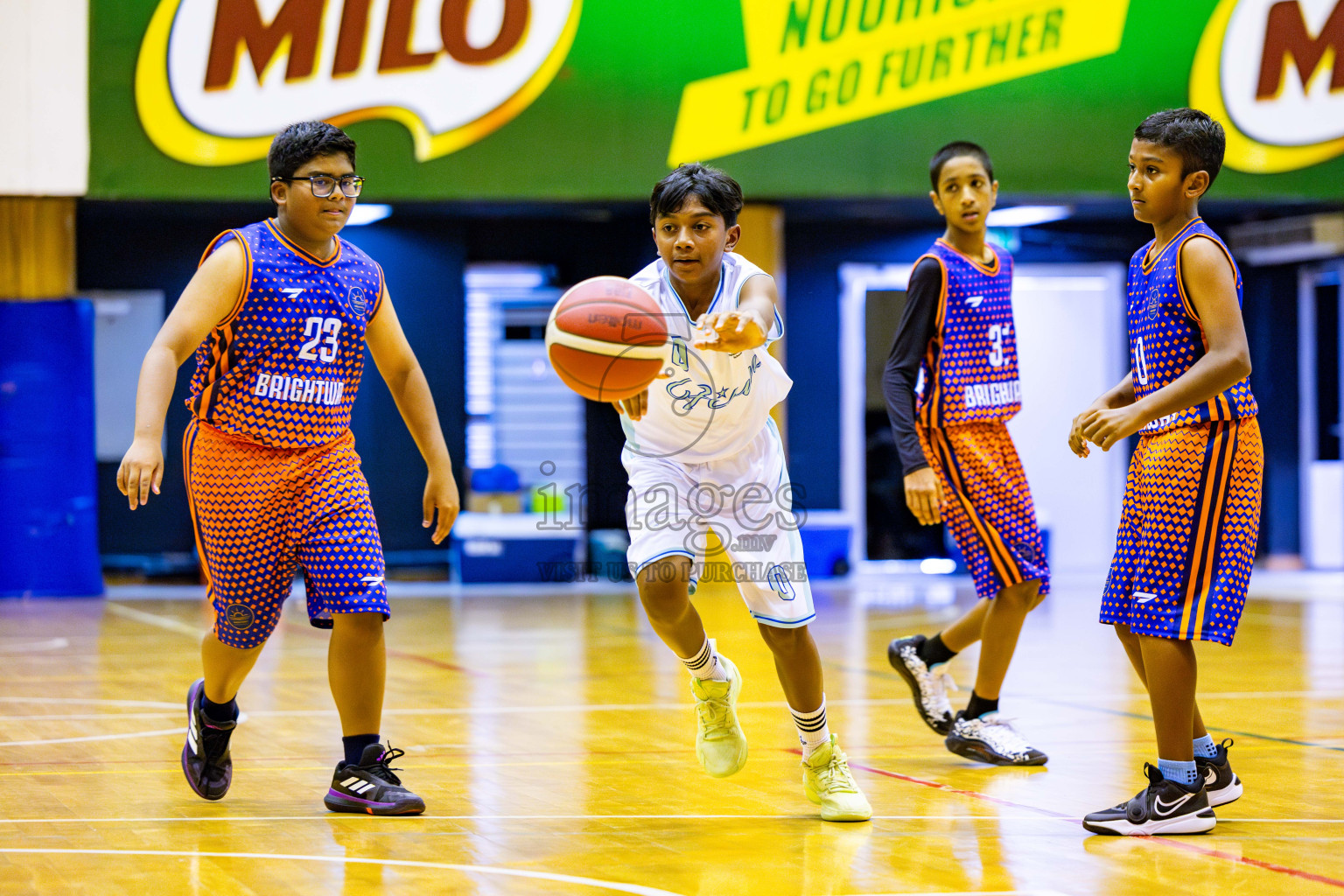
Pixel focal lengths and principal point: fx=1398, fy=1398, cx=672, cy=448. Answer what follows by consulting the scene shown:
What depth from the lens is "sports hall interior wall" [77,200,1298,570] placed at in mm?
12117

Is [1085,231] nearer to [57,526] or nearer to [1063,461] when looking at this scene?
[1063,461]

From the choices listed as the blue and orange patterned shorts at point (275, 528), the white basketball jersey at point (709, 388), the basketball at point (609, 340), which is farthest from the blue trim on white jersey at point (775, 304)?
the blue and orange patterned shorts at point (275, 528)

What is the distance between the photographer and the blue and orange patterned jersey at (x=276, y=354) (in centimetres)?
357

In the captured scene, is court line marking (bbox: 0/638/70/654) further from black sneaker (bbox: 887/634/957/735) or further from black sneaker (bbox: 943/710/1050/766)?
black sneaker (bbox: 943/710/1050/766)

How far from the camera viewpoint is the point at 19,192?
996cm

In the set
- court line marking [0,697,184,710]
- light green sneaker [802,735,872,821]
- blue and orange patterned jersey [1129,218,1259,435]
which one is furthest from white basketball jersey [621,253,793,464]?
court line marking [0,697,184,710]

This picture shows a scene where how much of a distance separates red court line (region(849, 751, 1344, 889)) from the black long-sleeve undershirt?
106cm

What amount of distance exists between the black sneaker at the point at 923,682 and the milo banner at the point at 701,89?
6.49 m

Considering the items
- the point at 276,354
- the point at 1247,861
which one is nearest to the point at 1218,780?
the point at 1247,861

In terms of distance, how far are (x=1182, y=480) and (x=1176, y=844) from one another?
32.8 inches

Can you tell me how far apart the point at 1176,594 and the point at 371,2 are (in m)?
8.45

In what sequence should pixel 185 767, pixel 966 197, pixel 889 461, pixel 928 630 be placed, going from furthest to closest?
pixel 889 461 < pixel 928 630 < pixel 966 197 < pixel 185 767

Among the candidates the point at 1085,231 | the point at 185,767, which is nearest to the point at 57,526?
the point at 185,767

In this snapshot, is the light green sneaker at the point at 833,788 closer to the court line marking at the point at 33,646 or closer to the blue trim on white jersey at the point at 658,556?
the blue trim on white jersey at the point at 658,556
